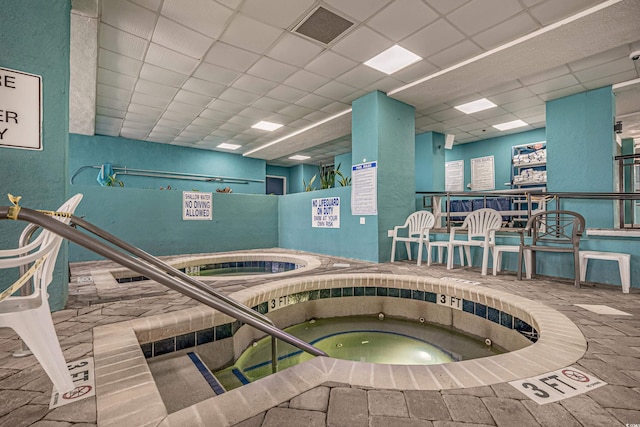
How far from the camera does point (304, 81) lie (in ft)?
17.2

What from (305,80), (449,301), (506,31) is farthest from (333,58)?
(449,301)

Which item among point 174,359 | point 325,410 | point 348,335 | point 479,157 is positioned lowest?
point 348,335

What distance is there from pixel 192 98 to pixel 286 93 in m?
2.05

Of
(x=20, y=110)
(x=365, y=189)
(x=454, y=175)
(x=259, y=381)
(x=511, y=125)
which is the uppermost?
(x=511, y=125)

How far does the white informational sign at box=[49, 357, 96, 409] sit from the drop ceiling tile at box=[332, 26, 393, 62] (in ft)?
14.3

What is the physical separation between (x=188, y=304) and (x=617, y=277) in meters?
5.30

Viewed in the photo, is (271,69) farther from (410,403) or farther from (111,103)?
(410,403)

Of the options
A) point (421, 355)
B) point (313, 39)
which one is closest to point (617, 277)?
point (421, 355)

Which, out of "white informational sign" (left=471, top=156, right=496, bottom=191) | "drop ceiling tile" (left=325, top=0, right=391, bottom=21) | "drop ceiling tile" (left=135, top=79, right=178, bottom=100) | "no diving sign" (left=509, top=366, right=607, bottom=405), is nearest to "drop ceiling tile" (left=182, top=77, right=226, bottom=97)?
"drop ceiling tile" (left=135, top=79, right=178, bottom=100)

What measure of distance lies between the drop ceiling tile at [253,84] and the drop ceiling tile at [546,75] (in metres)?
4.63

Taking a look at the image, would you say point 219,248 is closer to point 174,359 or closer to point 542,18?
point 174,359

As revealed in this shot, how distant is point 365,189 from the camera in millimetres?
5730

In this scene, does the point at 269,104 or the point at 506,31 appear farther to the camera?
the point at 269,104

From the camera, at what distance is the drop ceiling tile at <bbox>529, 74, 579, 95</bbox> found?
203 inches
